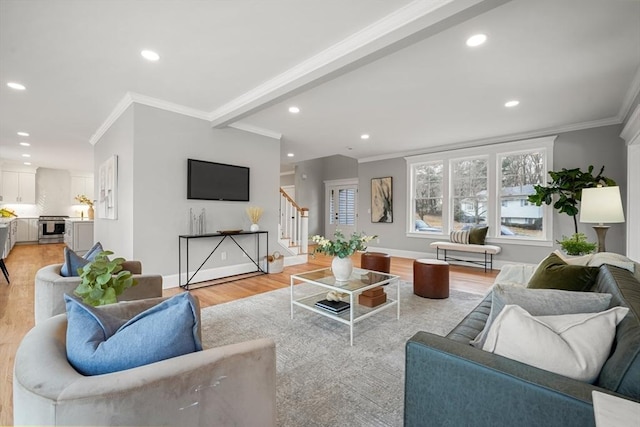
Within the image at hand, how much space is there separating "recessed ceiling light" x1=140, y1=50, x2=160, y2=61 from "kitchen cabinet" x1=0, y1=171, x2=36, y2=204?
9.00 metres

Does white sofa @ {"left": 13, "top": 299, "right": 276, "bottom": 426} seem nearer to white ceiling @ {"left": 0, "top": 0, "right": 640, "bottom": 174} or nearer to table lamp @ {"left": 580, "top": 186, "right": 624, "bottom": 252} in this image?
white ceiling @ {"left": 0, "top": 0, "right": 640, "bottom": 174}

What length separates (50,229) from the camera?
28.2ft

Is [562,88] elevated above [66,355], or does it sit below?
above

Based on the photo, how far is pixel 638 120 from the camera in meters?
3.20

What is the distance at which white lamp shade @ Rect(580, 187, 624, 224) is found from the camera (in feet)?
8.73

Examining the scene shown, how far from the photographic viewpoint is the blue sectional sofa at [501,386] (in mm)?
782

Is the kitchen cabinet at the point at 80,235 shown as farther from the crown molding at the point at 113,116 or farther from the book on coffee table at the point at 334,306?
the book on coffee table at the point at 334,306

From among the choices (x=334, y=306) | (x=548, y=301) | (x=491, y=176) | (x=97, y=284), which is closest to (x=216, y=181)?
(x=334, y=306)

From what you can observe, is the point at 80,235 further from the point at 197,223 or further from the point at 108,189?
the point at 197,223

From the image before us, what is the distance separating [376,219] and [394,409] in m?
5.92

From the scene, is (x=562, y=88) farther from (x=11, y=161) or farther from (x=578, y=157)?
(x=11, y=161)

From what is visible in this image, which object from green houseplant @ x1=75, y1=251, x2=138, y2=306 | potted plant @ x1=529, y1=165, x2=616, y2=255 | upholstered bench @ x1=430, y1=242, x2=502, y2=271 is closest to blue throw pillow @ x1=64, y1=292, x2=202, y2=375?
green houseplant @ x1=75, y1=251, x2=138, y2=306

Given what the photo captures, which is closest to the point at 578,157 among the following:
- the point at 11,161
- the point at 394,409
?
the point at 394,409

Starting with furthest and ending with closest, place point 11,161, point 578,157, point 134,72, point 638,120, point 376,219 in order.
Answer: point 11,161 → point 376,219 → point 578,157 → point 638,120 → point 134,72
